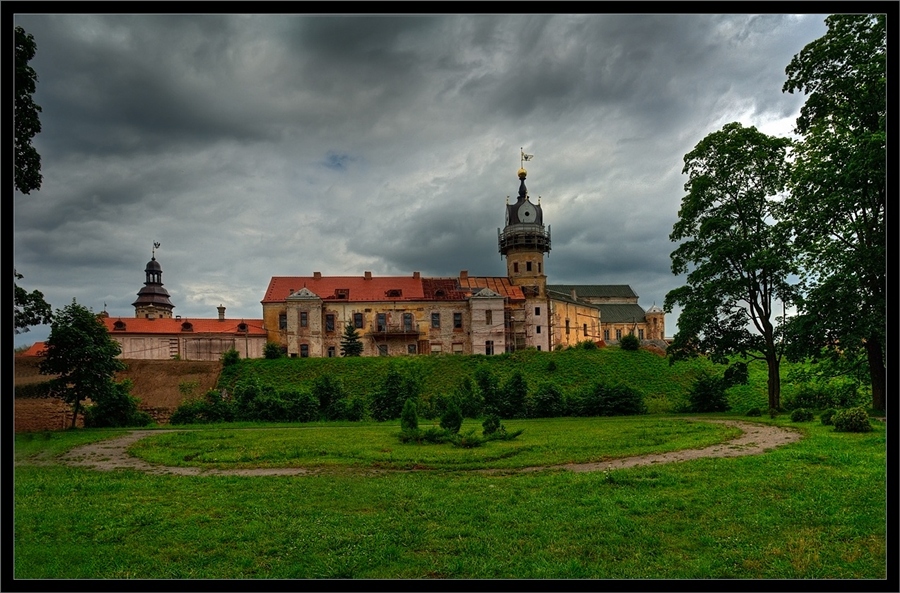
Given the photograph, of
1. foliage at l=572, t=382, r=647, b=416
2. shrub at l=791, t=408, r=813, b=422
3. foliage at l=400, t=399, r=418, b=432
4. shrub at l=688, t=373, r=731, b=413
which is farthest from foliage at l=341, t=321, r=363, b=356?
shrub at l=791, t=408, r=813, b=422

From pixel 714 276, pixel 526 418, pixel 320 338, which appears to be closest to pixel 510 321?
pixel 320 338

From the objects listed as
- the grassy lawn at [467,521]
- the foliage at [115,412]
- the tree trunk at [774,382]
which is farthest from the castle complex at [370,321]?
the grassy lawn at [467,521]

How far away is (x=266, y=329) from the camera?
52.4 metres

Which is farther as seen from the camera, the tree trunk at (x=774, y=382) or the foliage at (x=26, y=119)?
the tree trunk at (x=774, y=382)

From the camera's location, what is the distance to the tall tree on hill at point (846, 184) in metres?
5.60

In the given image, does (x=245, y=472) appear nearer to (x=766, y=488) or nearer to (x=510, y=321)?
(x=766, y=488)

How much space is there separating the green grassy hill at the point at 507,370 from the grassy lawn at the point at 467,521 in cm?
2341

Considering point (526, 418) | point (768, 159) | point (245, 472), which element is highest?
point (768, 159)

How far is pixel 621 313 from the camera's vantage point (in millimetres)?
86000

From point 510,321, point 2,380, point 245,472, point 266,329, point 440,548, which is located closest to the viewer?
point 2,380

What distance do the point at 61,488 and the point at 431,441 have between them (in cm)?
984

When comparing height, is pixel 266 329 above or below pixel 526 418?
above

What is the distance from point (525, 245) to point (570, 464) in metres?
52.8

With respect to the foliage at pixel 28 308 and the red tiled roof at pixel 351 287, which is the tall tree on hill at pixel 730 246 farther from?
the red tiled roof at pixel 351 287
